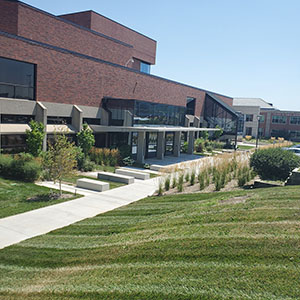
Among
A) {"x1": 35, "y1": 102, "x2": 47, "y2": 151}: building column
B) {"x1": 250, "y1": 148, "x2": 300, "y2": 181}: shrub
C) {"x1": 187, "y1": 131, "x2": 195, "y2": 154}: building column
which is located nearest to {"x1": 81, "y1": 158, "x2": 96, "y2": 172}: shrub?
{"x1": 35, "y1": 102, "x2": 47, "y2": 151}: building column

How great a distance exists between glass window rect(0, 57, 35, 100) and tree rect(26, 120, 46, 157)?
2.03 meters

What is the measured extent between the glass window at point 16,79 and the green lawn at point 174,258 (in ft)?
40.8

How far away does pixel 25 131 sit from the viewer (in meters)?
20.1

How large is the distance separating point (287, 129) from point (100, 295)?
75601mm

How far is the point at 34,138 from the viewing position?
19953 millimetres

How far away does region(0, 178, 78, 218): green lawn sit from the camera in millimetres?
12719

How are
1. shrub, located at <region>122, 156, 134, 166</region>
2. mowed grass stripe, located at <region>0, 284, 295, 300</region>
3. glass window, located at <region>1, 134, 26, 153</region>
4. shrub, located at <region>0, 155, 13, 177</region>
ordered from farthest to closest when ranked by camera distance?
shrub, located at <region>122, 156, 134, 166</region>, glass window, located at <region>1, 134, 26, 153</region>, shrub, located at <region>0, 155, 13, 177</region>, mowed grass stripe, located at <region>0, 284, 295, 300</region>

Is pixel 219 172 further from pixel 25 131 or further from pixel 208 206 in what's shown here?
pixel 25 131

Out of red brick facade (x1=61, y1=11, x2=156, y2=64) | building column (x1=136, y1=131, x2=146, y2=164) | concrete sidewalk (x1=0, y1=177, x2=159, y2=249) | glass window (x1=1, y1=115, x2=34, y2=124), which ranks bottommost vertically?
concrete sidewalk (x1=0, y1=177, x2=159, y2=249)

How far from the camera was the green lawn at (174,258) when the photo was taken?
536 centimetres

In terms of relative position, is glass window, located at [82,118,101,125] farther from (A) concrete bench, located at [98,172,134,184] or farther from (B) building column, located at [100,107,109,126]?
(A) concrete bench, located at [98,172,134,184]

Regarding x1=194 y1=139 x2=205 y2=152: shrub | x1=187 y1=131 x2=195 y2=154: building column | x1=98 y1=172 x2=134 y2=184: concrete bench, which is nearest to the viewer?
x1=98 y1=172 x2=134 y2=184: concrete bench

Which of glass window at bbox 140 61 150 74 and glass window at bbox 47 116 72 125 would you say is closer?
glass window at bbox 47 116 72 125

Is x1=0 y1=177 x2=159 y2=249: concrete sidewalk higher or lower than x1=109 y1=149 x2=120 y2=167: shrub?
lower
